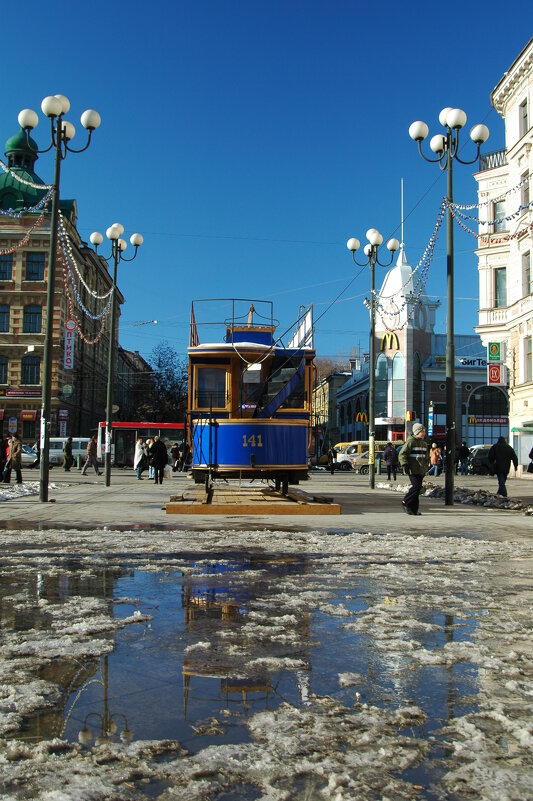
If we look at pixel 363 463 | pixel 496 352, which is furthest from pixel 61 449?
pixel 496 352

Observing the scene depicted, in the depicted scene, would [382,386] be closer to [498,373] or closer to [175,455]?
[175,455]

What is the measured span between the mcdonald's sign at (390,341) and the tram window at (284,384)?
54.0 metres

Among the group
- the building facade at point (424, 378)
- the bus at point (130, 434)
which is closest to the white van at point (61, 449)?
the bus at point (130, 434)

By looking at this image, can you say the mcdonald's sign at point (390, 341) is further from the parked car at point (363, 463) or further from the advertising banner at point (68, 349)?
the advertising banner at point (68, 349)

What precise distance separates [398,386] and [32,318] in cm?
3294

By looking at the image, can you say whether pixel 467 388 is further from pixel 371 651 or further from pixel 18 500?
pixel 371 651

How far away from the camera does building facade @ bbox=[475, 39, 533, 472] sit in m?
34.0

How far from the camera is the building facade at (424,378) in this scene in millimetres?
67562

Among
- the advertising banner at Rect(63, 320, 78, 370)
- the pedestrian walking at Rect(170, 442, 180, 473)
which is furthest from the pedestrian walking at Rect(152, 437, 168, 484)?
the advertising banner at Rect(63, 320, 78, 370)

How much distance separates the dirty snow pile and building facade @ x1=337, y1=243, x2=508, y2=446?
6015 cm

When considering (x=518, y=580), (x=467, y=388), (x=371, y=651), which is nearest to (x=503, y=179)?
(x=467, y=388)

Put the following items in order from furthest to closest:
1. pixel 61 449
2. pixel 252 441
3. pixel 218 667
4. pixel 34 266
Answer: pixel 34 266 → pixel 61 449 → pixel 252 441 → pixel 218 667

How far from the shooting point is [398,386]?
227 feet

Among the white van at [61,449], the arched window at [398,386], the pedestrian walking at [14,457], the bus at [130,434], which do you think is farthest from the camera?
the arched window at [398,386]
